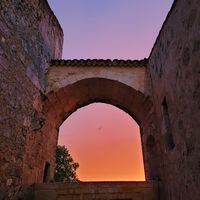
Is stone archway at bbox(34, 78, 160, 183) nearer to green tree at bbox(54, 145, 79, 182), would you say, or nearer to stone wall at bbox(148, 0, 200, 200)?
stone wall at bbox(148, 0, 200, 200)

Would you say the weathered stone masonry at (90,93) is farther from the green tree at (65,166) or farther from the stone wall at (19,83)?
the green tree at (65,166)

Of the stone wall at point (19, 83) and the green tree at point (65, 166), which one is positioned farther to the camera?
the green tree at point (65, 166)

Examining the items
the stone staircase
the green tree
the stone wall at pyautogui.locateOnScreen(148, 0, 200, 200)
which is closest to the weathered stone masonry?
the stone wall at pyautogui.locateOnScreen(148, 0, 200, 200)

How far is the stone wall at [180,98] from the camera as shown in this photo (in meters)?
3.79

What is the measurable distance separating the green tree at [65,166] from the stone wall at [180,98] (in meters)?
14.6

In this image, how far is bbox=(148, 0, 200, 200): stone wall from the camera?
3.79 metres

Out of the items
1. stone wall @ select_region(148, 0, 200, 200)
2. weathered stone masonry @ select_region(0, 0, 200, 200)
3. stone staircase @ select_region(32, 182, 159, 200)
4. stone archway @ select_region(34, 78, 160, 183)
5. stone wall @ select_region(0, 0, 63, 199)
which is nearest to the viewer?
stone wall @ select_region(148, 0, 200, 200)

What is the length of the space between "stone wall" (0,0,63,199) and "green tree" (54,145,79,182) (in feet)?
44.0

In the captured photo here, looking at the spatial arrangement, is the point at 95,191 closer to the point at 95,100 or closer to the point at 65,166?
the point at 95,100

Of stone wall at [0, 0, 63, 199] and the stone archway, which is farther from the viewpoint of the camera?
the stone archway

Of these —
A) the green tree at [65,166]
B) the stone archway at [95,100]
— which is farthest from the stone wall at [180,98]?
the green tree at [65,166]

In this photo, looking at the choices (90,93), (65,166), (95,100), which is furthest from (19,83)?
(65,166)

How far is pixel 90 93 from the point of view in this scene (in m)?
8.10

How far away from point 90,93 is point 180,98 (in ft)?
13.5
